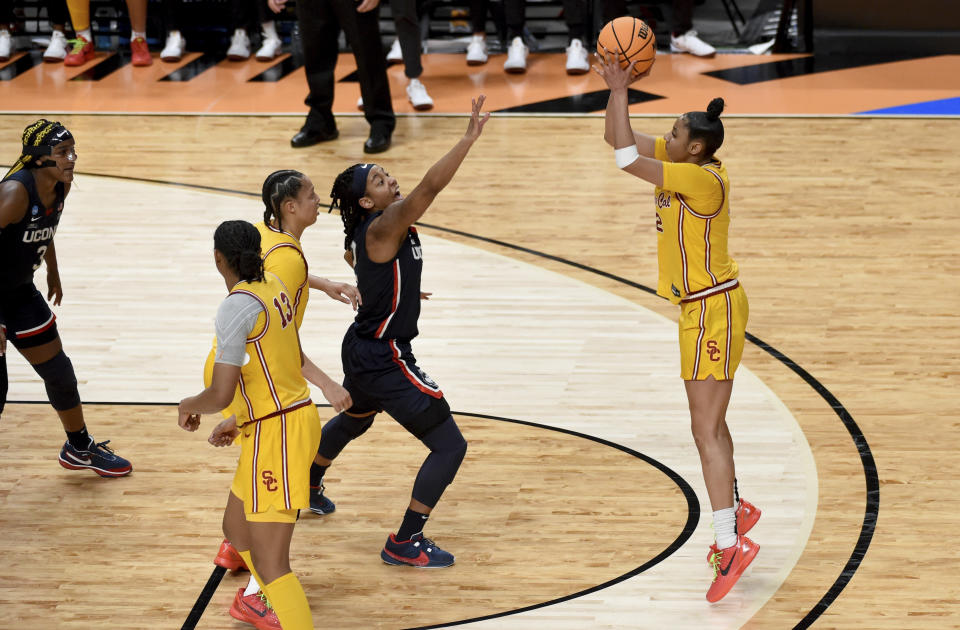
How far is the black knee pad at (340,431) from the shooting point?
465 centimetres

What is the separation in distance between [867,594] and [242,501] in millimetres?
2076

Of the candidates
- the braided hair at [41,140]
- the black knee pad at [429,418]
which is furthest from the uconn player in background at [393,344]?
the braided hair at [41,140]

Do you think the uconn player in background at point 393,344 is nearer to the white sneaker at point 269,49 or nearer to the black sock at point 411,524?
the black sock at point 411,524

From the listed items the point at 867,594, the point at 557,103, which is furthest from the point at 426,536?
the point at 557,103

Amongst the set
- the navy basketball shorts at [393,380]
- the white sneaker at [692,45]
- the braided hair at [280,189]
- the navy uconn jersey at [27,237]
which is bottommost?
the white sneaker at [692,45]

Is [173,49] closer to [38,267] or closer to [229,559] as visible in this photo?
[38,267]

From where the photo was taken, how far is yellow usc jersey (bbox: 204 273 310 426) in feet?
12.4

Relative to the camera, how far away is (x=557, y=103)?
1041 centimetres

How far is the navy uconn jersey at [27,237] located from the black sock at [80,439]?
67 centimetres

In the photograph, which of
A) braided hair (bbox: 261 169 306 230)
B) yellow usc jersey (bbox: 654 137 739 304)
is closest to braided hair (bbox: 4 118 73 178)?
braided hair (bbox: 261 169 306 230)

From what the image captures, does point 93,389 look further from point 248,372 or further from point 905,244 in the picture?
point 905,244

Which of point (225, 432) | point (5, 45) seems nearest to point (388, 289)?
point (225, 432)

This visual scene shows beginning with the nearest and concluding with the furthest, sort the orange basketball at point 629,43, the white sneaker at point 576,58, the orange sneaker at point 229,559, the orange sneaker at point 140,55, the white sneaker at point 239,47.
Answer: the orange sneaker at point 229,559 < the orange basketball at point 629,43 < the white sneaker at point 576,58 < the orange sneaker at point 140,55 < the white sneaker at point 239,47

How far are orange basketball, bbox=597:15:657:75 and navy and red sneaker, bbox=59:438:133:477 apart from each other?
8.17 feet
